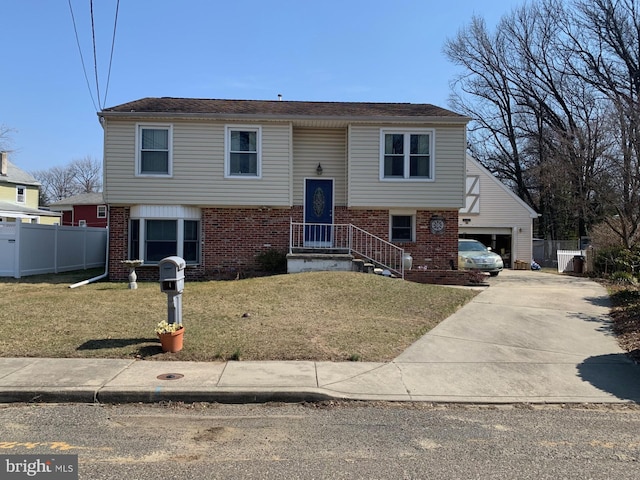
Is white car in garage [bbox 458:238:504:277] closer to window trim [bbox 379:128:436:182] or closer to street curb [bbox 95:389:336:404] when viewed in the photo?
window trim [bbox 379:128:436:182]

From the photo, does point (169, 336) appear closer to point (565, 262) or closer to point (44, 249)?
point (44, 249)

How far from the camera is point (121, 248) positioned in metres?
15.3

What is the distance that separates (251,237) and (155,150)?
13.3 feet

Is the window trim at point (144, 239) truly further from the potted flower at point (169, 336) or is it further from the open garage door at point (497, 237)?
the open garage door at point (497, 237)

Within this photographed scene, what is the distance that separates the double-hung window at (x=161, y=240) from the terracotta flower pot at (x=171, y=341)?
8428 mm

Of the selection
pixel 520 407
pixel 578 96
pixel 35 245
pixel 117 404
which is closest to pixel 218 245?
pixel 35 245

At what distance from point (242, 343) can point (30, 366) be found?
288 cm

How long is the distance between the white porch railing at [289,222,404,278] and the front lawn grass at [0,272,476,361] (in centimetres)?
259

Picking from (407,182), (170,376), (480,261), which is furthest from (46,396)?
(480,261)

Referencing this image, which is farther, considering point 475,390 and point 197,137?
point 197,137

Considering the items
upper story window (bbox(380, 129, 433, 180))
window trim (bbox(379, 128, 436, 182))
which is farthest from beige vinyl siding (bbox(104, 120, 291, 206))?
upper story window (bbox(380, 129, 433, 180))

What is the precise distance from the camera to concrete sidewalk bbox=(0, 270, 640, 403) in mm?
5598

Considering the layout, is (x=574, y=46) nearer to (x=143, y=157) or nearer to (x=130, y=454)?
(x=143, y=157)

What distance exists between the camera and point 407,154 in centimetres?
1570
